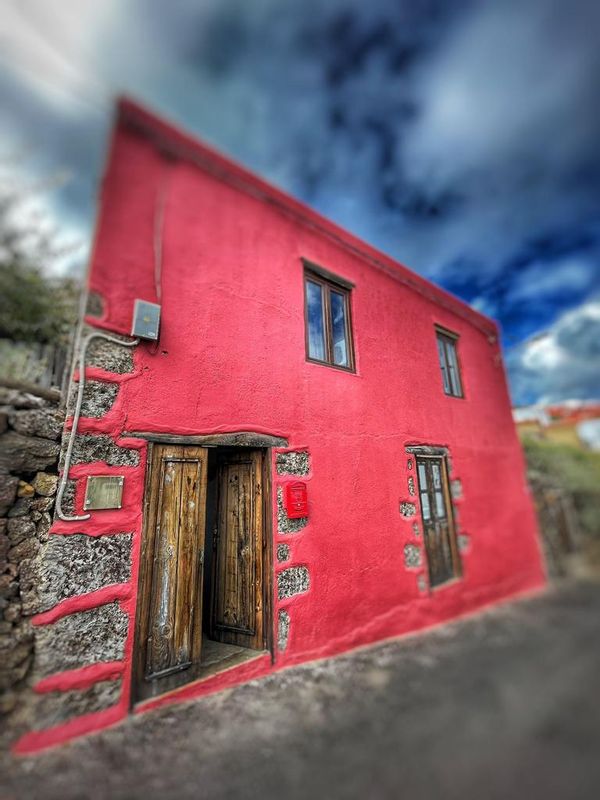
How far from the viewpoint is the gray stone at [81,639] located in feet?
7.25

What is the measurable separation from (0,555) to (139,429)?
1127 millimetres

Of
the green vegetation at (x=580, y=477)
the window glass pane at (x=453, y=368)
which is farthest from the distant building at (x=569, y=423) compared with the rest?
the window glass pane at (x=453, y=368)

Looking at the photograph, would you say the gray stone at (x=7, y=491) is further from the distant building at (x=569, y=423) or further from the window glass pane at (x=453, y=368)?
the window glass pane at (x=453, y=368)

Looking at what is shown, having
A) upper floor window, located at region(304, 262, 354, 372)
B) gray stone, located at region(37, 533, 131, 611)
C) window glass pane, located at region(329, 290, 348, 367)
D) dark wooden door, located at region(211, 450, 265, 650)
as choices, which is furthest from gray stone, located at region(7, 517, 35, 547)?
window glass pane, located at region(329, 290, 348, 367)

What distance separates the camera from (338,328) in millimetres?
4469

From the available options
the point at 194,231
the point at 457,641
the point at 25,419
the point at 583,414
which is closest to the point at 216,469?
the point at 25,419

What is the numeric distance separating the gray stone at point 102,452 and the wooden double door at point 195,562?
19 centimetres

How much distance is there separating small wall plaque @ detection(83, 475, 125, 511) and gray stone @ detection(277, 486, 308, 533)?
1.42 m

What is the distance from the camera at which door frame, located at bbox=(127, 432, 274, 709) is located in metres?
2.54

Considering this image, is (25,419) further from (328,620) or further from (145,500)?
(328,620)

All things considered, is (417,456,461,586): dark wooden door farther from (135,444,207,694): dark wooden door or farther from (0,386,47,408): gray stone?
(0,386,47,408): gray stone

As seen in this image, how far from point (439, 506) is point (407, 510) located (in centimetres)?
73

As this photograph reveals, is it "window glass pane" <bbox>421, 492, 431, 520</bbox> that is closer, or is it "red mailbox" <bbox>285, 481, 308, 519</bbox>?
"red mailbox" <bbox>285, 481, 308, 519</bbox>

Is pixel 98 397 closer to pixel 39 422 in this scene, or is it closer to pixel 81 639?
pixel 39 422
